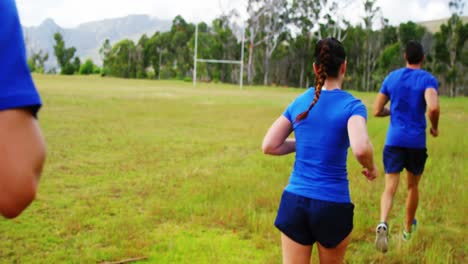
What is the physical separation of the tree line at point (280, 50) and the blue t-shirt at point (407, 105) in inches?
1775

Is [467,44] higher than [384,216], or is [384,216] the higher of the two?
[467,44]

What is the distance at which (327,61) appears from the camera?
9.04 feet

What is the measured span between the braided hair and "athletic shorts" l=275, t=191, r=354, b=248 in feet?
1.51

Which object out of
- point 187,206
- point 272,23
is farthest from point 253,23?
point 187,206

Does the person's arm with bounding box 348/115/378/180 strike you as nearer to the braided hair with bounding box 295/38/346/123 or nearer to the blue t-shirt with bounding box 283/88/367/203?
the blue t-shirt with bounding box 283/88/367/203

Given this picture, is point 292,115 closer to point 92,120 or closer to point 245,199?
point 245,199

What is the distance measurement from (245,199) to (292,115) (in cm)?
353

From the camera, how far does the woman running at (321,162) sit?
2715mm

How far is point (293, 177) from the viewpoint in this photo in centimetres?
289

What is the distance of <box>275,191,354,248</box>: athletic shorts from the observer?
2.74 meters

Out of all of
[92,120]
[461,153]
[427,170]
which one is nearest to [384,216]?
[427,170]

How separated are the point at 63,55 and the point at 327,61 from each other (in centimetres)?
7836

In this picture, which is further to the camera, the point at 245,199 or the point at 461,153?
the point at 461,153

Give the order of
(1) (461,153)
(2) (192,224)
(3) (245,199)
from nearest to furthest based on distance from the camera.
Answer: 1. (2) (192,224)
2. (3) (245,199)
3. (1) (461,153)
